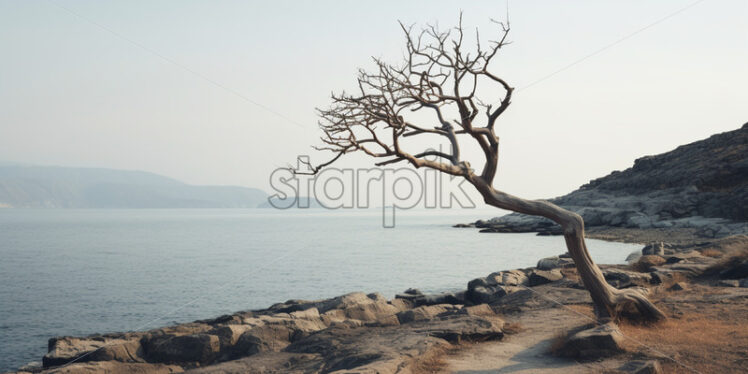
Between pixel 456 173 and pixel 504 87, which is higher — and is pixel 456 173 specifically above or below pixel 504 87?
below

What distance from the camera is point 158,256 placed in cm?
6128

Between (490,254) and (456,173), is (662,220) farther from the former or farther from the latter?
(456,173)

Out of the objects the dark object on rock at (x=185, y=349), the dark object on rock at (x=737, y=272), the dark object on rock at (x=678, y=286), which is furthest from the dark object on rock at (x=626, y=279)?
the dark object on rock at (x=185, y=349)

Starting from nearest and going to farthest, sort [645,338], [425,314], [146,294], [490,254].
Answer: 1. [645,338]
2. [425,314]
3. [146,294]
4. [490,254]

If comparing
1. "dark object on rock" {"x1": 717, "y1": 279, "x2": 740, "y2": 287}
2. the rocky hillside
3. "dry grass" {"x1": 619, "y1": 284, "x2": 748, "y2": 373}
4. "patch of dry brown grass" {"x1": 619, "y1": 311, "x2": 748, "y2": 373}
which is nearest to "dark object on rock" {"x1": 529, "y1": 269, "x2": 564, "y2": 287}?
"dark object on rock" {"x1": 717, "y1": 279, "x2": 740, "y2": 287}

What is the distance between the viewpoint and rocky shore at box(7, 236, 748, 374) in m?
10.8

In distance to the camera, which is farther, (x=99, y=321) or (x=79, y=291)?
(x=79, y=291)

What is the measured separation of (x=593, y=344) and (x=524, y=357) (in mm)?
1367

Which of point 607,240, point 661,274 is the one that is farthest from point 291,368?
point 607,240

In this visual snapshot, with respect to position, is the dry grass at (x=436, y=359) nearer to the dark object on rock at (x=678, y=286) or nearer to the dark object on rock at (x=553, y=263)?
the dark object on rock at (x=678, y=286)

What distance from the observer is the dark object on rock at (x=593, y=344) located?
1024cm

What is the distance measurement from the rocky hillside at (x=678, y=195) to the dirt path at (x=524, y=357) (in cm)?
3920

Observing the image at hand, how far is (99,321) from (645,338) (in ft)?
80.2

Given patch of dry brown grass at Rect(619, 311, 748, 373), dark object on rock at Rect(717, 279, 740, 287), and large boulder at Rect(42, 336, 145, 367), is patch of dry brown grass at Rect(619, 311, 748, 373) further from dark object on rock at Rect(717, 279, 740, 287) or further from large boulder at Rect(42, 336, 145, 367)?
large boulder at Rect(42, 336, 145, 367)
